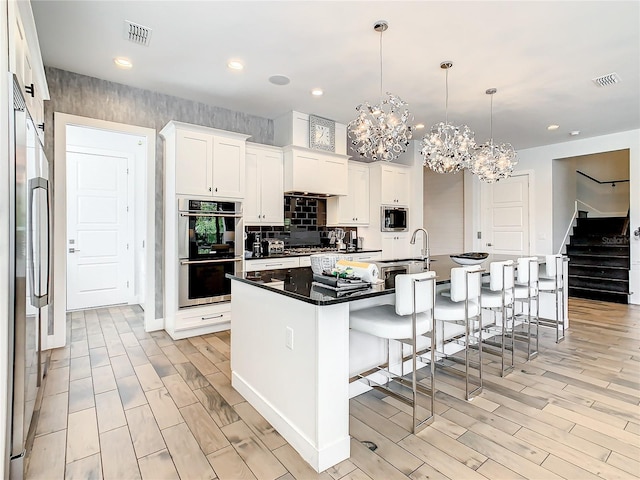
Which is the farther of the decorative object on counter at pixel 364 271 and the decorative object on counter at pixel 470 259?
the decorative object on counter at pixel 470 259

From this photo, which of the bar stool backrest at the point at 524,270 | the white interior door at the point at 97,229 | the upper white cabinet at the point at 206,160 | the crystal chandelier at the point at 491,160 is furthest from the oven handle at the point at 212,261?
Result: the crystal chandelier at the point at 491,160

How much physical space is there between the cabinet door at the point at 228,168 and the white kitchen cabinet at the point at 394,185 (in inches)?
98.1

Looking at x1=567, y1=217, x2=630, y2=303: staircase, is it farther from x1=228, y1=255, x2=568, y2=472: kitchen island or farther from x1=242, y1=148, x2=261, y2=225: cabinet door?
x1=242, y1=148, x2=261, y2=225: cabinet door

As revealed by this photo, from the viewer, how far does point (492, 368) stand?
3.06 m

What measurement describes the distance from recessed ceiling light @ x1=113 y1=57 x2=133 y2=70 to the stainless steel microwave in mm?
3964

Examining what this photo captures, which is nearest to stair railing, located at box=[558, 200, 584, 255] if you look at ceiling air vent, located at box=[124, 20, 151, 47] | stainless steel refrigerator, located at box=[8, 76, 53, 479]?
ceiling air vent, located at box=[124, 20, 151, 47]

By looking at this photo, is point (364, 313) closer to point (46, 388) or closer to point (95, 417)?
point (95, 417)

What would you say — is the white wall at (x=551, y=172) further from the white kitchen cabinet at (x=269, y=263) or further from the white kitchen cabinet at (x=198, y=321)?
the white kitchen cabinet at (x=198, y=321)

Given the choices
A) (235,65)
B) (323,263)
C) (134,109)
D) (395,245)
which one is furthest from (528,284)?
(134,109)

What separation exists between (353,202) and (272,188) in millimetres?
1510

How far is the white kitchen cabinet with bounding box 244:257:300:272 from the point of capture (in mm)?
4332

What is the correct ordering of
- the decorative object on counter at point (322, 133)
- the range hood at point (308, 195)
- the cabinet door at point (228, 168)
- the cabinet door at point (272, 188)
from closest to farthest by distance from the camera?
1. the cabinet door at point (228, 168)
2. the cabinet door at point (272, 188)
3. the decorative object on counter at point (322, 133)
4. the range hood at point (308, 195)

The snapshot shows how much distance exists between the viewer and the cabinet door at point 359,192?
5.72 metres

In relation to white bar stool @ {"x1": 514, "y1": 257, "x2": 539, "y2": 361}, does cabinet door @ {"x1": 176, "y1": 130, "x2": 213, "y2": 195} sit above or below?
above
